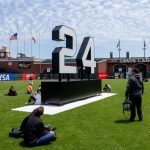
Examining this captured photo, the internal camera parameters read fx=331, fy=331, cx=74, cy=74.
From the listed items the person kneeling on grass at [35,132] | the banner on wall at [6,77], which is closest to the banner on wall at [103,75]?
→ the banner on wall at [6,77]

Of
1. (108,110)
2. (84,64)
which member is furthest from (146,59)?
(108,110)

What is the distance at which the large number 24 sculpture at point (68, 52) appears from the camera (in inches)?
750

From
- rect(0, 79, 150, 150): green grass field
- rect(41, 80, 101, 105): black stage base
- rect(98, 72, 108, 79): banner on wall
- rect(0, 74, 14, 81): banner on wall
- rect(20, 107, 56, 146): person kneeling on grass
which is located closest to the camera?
rect(20, 107, 56, 146): person kneeling on grass

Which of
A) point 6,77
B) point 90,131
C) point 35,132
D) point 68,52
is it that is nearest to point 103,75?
point 6,77

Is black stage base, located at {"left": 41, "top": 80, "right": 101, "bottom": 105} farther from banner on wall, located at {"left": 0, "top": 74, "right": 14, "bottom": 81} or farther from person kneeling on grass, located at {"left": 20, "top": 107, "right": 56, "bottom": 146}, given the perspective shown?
banner on wall, located at {"left": 0, "top": 74, "right": 14, "bottom": 81}

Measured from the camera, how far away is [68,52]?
20.4 metres

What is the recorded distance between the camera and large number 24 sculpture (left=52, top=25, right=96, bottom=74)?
19.0 metres

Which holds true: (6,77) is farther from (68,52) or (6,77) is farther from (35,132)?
(35,132)

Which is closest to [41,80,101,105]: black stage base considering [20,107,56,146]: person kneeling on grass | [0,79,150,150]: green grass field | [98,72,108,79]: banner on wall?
[0,79,150,150]: green grass field

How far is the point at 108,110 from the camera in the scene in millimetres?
16703

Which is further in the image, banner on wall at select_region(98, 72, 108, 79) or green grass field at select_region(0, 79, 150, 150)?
banner on wall at select_region(98, 72, 108, 79)

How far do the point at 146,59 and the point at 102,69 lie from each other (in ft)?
37.4

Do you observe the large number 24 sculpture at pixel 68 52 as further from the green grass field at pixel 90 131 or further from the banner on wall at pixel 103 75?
the banner on wall at pixel 103 75

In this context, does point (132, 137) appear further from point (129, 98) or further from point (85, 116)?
point (85, 116)
